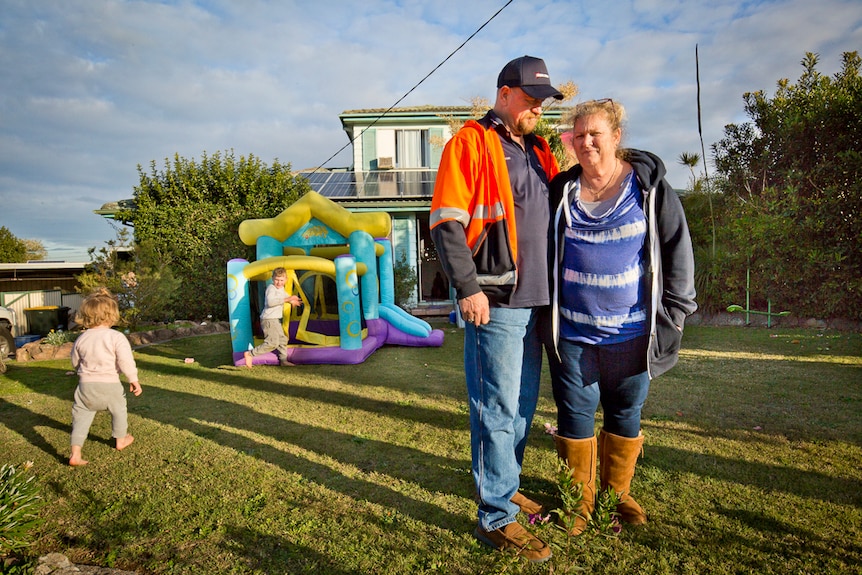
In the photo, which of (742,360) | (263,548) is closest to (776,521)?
(263,548)

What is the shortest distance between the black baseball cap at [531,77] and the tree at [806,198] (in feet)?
32.0

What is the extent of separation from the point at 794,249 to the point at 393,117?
12.0 m

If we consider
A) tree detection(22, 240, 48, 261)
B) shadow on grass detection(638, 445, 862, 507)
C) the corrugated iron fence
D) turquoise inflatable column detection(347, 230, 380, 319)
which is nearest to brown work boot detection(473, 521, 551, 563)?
shadow on grass detection(638, 445, 862, 507)

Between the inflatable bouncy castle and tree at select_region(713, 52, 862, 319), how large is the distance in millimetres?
7194

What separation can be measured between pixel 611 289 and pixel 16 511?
2.95 m

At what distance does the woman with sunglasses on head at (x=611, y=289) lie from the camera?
244 cm

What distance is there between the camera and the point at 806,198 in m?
10.1

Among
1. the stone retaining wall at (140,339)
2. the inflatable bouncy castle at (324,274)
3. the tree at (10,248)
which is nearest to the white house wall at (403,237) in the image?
the stone retaining wall at (140,339)

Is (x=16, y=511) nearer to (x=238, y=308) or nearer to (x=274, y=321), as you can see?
(x=274, y=321)

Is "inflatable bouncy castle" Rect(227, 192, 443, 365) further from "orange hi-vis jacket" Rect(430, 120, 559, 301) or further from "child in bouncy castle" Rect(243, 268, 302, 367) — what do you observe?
"orange hi-vis jacket" Rect(430, 120, 559, 301)

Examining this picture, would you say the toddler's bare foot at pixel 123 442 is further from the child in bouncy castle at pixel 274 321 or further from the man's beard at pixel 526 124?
the man's beard at pixel 526 124

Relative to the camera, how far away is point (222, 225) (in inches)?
537

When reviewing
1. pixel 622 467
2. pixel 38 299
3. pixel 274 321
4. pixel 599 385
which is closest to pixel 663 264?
pixel 599 385

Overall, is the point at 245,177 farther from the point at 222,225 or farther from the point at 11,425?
the point at 11,425
